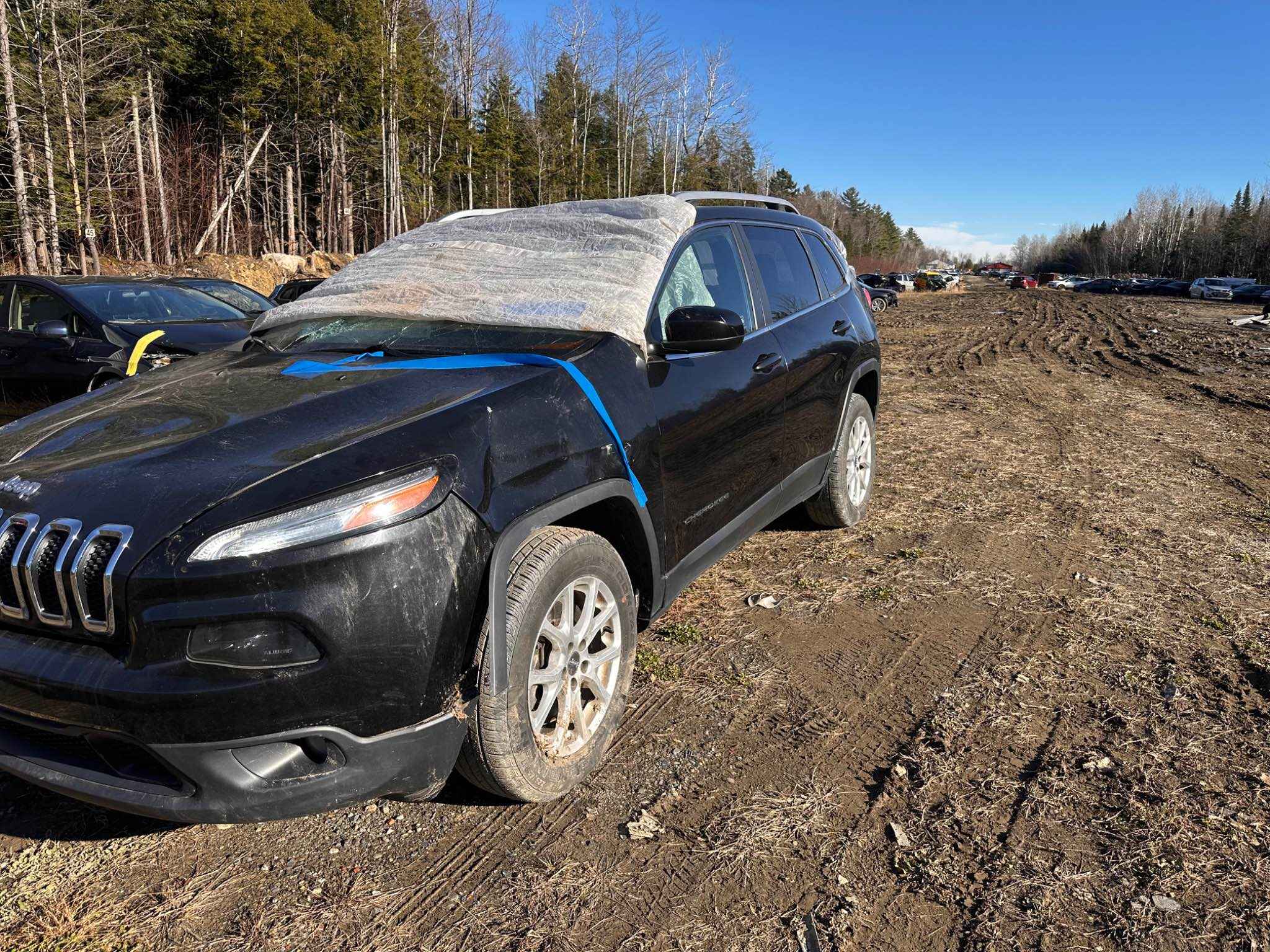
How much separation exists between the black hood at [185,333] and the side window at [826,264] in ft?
15.8

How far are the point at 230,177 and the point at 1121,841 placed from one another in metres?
38.8

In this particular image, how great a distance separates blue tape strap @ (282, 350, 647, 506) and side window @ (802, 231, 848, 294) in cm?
258

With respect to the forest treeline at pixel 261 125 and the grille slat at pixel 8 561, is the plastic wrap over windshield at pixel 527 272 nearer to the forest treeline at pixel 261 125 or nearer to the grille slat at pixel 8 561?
→ the grille slat at pixel 8 561

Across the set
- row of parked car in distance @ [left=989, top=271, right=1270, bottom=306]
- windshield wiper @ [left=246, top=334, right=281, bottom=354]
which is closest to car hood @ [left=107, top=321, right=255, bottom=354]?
windshield wiper @ [left=246, top=334, right=281, bottom=354]

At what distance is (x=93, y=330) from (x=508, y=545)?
22.7ft

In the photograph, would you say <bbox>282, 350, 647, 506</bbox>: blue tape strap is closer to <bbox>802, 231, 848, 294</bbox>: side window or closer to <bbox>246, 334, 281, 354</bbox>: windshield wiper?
<bbox>246, 334, 281, 354</bbox>: windshield wiper

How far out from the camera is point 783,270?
4203 millimetres

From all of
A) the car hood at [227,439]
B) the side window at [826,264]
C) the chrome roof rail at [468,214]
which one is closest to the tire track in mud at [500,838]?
the car hood at [227,439]

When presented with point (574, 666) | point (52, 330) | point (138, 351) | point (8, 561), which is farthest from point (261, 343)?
point (52, 330)

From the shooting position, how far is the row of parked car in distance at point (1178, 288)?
45469 mm

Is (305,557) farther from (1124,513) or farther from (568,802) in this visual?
(1124,513)

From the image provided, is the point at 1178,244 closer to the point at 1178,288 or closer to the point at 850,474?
the point at 1178,288

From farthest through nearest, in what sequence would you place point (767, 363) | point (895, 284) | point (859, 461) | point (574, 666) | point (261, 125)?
point (895, 284) < point (261, 125) < point (859, 461) < point (767, 363) < point (574, 666)

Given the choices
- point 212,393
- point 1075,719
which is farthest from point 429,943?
point 1075,719
